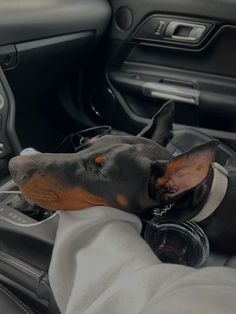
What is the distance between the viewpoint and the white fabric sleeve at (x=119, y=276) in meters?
0.79

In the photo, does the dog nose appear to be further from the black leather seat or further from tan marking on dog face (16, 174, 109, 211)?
the black leather seat

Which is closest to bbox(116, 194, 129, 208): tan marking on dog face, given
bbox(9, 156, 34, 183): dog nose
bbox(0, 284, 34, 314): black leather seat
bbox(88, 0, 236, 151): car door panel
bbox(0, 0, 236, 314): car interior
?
bbox(9, 156, 34, 183): dog nose

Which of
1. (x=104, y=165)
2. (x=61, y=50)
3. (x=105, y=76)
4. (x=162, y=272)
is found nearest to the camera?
(x=162, y=272)

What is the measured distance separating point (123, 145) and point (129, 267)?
47 cm

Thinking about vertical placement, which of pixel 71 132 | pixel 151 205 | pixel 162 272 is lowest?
pixel 71 132

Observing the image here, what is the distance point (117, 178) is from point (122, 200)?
0.19ft

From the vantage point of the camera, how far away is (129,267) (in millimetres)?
989

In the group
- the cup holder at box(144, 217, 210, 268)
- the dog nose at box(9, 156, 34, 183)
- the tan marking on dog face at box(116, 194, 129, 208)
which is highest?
the dog nose at box(9, 156, 34, 183)

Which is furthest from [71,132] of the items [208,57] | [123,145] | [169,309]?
[169,309]

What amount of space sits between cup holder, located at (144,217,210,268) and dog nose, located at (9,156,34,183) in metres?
0.35

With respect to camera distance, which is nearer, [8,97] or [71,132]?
[8,97]

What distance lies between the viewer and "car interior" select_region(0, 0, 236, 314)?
6.06ft

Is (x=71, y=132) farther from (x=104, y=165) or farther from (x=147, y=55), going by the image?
(x=104, y=165)

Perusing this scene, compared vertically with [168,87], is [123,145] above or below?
above
